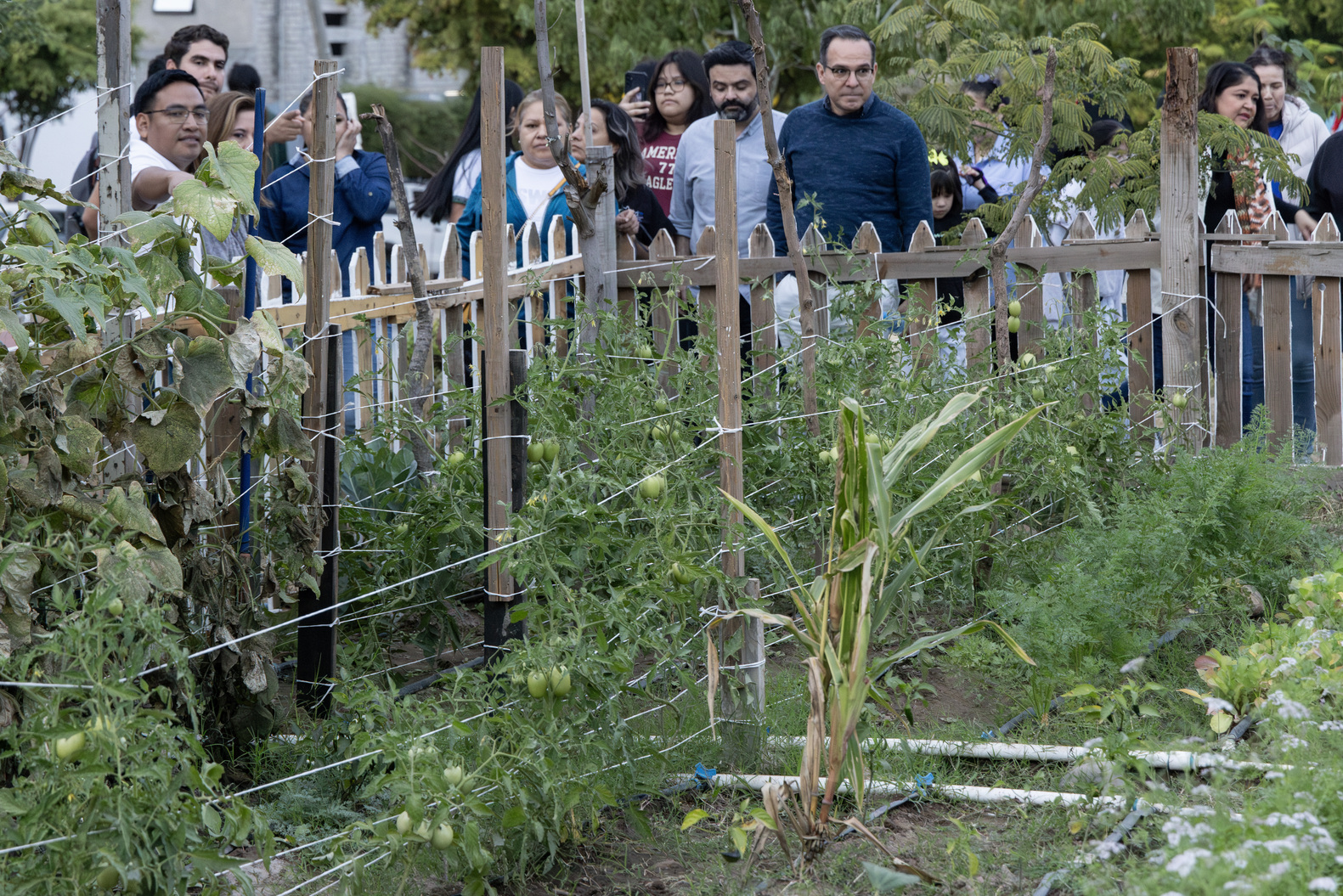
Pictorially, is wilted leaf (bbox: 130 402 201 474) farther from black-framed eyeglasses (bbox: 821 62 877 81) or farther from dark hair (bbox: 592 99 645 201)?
black-framed eyeglasses (bbox: 821 62 877 81)

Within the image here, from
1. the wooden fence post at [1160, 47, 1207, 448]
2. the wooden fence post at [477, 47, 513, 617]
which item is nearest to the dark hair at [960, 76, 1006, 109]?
the wooden fence post at [1160, 47, 1207, 448]

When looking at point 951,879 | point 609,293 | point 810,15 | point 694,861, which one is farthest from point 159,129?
point 810,15

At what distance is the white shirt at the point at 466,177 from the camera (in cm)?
635

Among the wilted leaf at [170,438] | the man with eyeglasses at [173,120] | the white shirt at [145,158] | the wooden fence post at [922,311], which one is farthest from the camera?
the man with eyeglasses at [173,120]

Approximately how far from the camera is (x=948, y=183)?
21.0 ft

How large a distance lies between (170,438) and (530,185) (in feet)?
11.6

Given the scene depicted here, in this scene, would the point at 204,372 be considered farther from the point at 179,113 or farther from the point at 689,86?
the point at 689,86

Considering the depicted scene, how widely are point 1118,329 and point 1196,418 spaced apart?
50 cm

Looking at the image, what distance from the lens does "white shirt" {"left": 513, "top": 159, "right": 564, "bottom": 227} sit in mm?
5793

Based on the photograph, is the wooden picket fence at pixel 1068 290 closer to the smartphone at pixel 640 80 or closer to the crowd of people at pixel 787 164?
the crowd of people at pixel 787 164

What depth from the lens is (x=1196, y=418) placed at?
4.71 meters

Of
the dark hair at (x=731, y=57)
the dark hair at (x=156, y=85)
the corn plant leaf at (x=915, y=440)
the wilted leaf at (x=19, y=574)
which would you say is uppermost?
the dark hair at (x=731, y=57)

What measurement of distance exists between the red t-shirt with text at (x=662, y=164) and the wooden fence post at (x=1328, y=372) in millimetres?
3183

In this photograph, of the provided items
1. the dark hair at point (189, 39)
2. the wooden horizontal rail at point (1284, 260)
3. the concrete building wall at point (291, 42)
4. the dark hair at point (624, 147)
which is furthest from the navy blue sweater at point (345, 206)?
the concrete building wall at point (291, 42)
